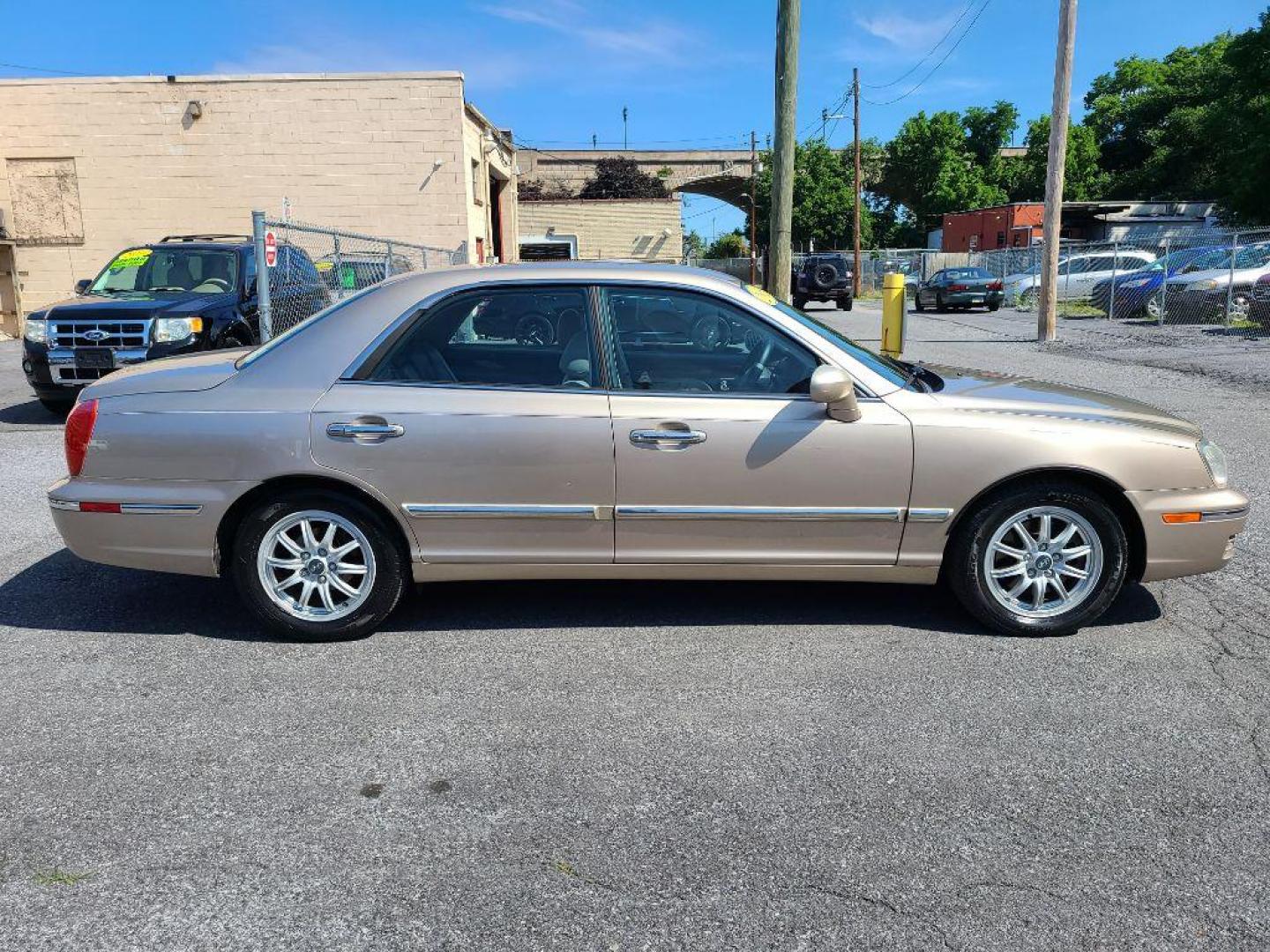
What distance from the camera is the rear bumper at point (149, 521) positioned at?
4.26m

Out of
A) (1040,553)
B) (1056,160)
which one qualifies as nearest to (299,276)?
(1040,553)

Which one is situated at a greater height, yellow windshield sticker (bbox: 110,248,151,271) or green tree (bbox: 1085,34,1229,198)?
green tree (bbox: 1085,34,1229,198)

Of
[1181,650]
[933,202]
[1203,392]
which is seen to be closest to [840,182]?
[933,202]

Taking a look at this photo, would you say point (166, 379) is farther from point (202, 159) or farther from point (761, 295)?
point (202, 159)

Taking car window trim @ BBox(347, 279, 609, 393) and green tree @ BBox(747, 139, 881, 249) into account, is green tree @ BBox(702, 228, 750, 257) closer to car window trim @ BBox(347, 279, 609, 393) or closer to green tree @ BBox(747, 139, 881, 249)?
green tree @ BBox(747, 139, 881, 249)

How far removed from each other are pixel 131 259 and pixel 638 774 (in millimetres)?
10333

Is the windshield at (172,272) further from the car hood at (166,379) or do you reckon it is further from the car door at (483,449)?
the car door at (483,449)

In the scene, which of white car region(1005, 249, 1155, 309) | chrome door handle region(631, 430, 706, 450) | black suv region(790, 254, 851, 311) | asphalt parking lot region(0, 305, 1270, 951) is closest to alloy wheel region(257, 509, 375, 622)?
asphalt parking lot region(0, 305, 1270, 951)

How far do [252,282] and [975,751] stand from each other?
9.44 meters

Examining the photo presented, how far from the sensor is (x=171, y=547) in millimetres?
4328

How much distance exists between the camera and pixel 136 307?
31.6 ft

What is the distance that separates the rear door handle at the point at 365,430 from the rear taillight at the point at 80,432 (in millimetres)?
1062

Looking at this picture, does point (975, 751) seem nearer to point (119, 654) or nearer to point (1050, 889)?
point (1050, 889)

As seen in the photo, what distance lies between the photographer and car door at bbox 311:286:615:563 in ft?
13.8
